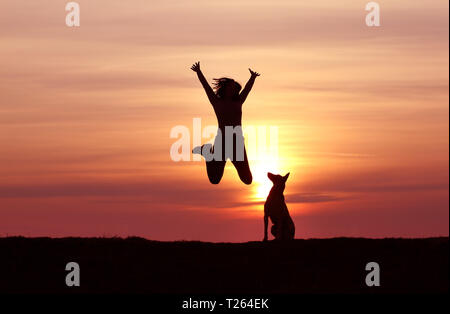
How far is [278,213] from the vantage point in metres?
30.9

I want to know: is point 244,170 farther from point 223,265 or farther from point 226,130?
point 223,265

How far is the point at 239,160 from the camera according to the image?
31984mm

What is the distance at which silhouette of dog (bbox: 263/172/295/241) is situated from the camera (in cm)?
3089

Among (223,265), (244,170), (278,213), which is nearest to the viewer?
(223,265)

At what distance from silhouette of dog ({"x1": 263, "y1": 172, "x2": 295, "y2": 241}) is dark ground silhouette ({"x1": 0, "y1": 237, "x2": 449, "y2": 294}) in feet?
3.90

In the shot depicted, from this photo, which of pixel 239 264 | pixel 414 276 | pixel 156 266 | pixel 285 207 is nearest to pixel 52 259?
pixel 156 266

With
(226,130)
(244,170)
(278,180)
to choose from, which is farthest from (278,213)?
(226,130)

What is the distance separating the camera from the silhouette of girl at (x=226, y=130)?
31.8 metres

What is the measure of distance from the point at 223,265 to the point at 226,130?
5.20m

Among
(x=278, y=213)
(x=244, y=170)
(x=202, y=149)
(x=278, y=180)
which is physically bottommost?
(x=278, y=213)

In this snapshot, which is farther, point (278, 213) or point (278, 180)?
point (278, 180)

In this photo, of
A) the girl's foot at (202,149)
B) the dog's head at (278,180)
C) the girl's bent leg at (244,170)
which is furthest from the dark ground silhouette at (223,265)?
the girl's foot at (202,149)

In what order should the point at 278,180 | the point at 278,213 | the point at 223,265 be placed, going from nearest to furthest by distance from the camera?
1. the point at 223,265
2. the point at 278,213
3. the point at 278,180

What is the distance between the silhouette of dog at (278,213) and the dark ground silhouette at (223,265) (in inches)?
46.9
